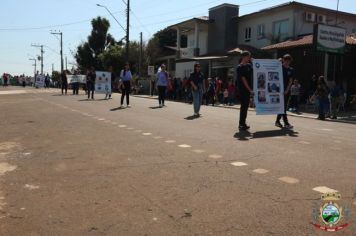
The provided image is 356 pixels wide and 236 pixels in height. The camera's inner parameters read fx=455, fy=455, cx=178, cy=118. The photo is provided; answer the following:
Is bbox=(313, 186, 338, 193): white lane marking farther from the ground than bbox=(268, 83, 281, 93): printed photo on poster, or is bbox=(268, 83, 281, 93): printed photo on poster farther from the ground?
bbox=(268, 83, 281, 93): printed photo on poster

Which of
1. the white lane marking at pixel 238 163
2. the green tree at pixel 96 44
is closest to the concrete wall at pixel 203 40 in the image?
the green tree at pixel 96 44

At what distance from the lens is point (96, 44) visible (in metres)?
65.3

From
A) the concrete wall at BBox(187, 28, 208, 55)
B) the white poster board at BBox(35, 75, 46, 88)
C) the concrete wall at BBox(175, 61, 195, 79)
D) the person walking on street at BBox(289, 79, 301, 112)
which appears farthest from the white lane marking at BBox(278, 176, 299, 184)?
the white poster board at BBox(35, 75, 46, 88)

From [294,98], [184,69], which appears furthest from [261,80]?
[184,69]

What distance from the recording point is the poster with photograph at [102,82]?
2563 cm

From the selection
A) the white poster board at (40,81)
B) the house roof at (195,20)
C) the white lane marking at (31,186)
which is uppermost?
the house roof at (195,20)

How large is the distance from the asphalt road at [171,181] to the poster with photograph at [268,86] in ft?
4.80

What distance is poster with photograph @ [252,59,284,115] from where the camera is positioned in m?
10.9

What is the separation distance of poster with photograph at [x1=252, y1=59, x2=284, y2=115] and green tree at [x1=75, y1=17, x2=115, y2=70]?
54.5 metres

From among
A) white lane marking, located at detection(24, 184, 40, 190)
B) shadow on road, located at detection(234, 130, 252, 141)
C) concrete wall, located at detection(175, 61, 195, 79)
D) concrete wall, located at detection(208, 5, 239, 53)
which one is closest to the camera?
white lane marking, located at detection(24, 184, 40, 190)

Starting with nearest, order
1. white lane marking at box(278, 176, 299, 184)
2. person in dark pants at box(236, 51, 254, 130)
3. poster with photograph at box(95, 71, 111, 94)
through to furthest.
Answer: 1. white lane marking at box(278, 176, 299, 184)
2. person in dark pants at box(236, 51, 254, 130)
3. poster with photograph at box(95, 71, 111, 94)

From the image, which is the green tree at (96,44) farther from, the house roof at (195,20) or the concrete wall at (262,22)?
the concrete wall at (262,22)

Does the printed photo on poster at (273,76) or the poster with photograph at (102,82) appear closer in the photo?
the printed photo on poster at (273,76)

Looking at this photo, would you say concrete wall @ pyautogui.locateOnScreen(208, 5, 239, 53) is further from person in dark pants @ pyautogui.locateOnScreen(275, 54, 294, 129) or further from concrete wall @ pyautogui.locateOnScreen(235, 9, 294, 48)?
person in dark pants @ pyautogui.locateOnScreen(275, 54, 294, 129)
